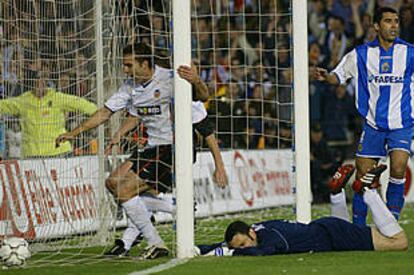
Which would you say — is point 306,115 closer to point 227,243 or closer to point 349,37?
point 227,243

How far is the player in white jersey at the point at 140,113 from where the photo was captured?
1112cm

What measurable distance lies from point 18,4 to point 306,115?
10.2ft

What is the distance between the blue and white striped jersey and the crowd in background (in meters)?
Answer: 0.87

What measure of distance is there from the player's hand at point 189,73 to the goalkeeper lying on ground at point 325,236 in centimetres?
140

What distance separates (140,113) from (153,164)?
0.52 m

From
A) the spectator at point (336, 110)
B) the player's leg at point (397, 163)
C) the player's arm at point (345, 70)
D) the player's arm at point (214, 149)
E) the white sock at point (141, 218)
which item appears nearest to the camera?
the white sock at point (141, 218)

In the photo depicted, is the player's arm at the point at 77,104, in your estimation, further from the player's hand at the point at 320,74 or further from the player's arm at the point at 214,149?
the player's hand at the point at 320,74

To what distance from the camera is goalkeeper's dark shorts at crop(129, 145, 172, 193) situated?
37.5 feet

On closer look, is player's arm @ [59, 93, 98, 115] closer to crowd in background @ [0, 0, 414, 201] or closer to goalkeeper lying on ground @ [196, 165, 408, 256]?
crowd in background @ [0, 0, 414, 201]

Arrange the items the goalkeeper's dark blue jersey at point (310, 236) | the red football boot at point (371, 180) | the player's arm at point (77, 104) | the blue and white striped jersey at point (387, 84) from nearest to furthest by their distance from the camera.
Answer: the goalkeeper's dark blue jersey at point (310, 236)
the red football boot at point (371, 180)
the blue and white striped jersey at point (387, 84)
the player's arm at point (77, 104)

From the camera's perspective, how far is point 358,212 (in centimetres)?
1196

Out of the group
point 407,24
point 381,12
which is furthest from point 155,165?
point 407,24

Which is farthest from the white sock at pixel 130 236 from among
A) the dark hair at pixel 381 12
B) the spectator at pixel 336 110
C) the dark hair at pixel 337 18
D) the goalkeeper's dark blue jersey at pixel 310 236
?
the dark hair at pixel 337 18

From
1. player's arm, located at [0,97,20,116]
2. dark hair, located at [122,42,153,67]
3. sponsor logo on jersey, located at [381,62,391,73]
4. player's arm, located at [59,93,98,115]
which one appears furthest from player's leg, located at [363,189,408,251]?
player's arm, located at [0,97,20,116]
